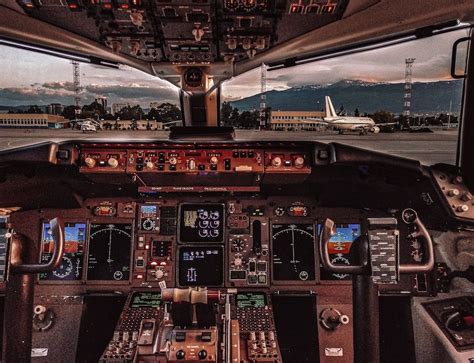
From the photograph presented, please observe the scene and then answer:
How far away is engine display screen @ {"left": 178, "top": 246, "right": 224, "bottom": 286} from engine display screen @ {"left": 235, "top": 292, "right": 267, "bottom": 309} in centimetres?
19

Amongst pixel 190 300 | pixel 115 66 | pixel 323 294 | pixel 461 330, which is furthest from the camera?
pixel 115 66

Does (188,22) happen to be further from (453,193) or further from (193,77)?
(453,193)

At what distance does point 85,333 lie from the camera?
128 inches

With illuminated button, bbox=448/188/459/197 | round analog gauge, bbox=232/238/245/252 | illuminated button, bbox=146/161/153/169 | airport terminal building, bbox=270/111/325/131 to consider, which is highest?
airport terminal building, bbox=270/111/325/131

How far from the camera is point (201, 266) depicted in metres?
3.42

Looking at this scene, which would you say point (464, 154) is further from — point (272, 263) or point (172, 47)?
point (172, 47)

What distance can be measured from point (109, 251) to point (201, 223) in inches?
26.6

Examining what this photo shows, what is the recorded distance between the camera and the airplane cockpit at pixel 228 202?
8.75 feet

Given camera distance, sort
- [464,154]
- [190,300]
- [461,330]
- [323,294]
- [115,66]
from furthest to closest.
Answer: [115,66]
[323,294]
[464,154]
[461,330]
[190,300]

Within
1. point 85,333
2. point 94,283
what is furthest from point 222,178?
point 85,333

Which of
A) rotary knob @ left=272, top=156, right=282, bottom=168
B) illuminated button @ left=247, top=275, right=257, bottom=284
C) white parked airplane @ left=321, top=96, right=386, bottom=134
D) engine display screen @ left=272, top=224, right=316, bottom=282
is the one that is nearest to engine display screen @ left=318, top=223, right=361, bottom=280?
engine display screen @ left=272, top=224, right=316, bottom=282

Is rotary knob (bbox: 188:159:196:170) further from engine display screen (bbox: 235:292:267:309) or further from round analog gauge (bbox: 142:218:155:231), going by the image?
engine display screen (bbox: 235:292:267:309)

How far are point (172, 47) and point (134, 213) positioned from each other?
1.20m

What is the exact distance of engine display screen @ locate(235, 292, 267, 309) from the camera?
10.6 ft
